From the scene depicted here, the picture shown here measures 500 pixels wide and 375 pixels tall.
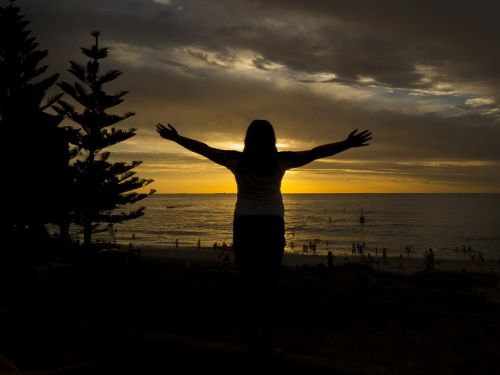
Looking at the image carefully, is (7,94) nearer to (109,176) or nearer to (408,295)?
(109,176)

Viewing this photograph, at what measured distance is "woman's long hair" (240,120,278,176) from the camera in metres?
2.38

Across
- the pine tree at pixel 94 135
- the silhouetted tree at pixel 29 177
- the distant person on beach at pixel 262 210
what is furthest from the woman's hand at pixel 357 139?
the pine tree at pixel 94 135

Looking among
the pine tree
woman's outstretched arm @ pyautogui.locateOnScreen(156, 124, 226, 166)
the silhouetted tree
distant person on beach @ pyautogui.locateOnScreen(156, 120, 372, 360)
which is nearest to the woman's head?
distant person on beach @ pyautogui.locateOnScreen(156, 120, 372, 360)

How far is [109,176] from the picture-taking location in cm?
1641

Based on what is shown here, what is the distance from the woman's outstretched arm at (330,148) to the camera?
7.86ft

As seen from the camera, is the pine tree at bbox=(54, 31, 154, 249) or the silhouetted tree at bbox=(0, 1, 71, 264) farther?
the pine tree at bbox=(54, 31, 154, 249)

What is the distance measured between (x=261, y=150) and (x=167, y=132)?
65 cm

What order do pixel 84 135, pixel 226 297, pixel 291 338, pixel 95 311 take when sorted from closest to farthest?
pixel 291 338 < pixel 95 311 < pixel 226 297 < pixel 84 135

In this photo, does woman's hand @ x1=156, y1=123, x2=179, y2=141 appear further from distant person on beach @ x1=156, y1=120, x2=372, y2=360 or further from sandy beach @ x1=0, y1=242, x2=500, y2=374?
sandy beach @ x1=0, y1=242, x2=500, y2=374

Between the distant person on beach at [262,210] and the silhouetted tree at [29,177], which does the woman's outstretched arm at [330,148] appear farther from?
the silhouetted tree at [29,177]

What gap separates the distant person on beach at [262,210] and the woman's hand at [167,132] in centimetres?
41

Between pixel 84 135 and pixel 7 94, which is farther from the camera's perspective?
pixel 84 135

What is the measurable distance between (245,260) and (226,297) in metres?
5.95

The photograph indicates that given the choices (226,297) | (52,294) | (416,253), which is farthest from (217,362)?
(416,253)
